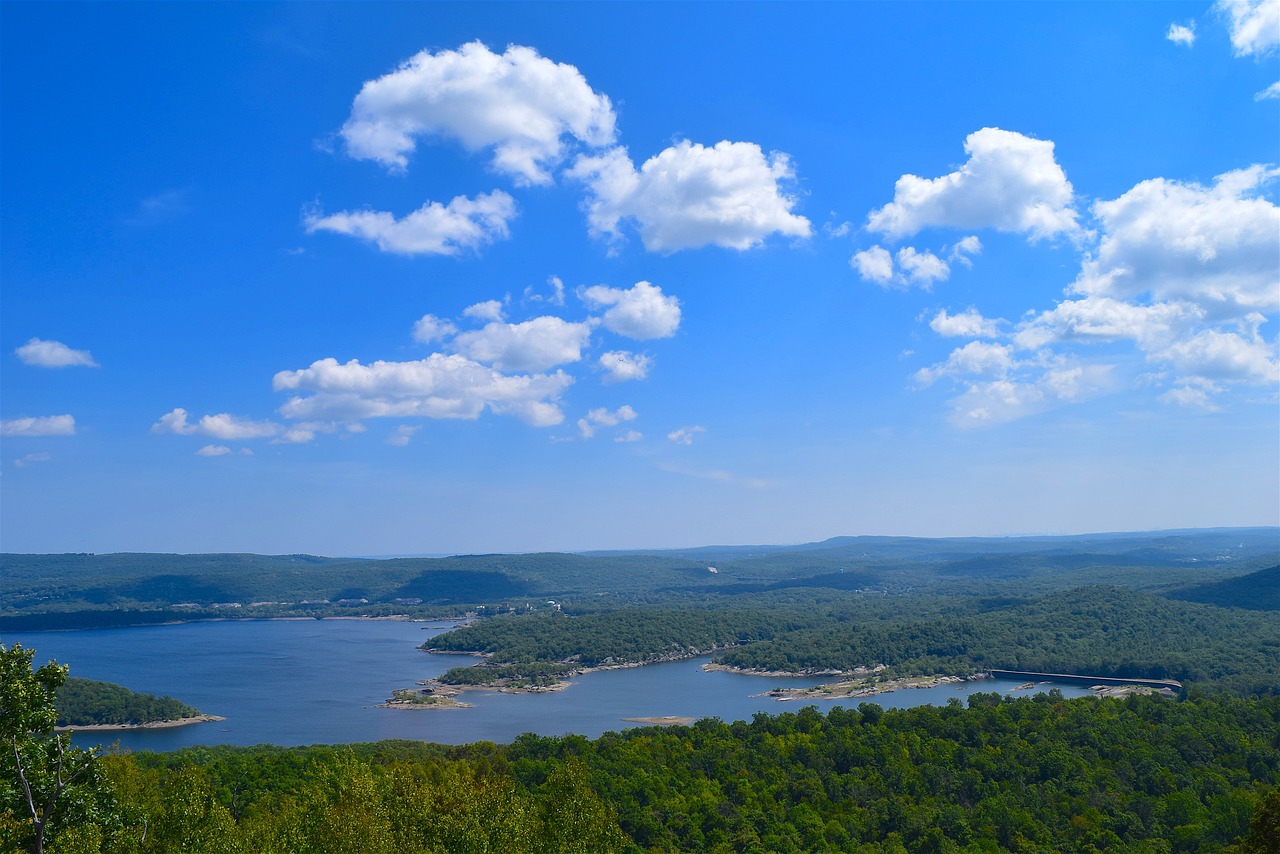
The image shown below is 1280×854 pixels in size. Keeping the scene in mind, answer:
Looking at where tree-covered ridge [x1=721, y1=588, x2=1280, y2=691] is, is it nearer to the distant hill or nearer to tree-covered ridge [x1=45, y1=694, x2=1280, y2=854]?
the distant hill

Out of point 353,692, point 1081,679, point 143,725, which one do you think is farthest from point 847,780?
point 143,725

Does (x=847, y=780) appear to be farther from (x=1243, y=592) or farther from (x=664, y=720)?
(x=1243, y=592)

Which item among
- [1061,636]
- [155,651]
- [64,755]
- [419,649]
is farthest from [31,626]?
[64,755]

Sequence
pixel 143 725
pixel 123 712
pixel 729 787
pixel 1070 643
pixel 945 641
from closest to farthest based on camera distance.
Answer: pixel 729 787
pixel 143 725
pixel 123 712
pixel 1070 643
pixel 945 641

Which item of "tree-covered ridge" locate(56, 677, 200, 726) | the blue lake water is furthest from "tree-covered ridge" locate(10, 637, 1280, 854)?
"tree-covered ridge" locate(56, 677, 200, 726)

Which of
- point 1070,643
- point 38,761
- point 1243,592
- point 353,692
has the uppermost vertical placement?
point 38,761

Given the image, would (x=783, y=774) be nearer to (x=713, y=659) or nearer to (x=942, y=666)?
(x=942, y=666)

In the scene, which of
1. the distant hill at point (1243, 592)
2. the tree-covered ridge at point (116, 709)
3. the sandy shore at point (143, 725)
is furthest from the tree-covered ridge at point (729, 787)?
the distant hill at point (1243, 592)

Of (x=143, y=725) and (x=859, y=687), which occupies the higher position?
(x=143, y=725)
